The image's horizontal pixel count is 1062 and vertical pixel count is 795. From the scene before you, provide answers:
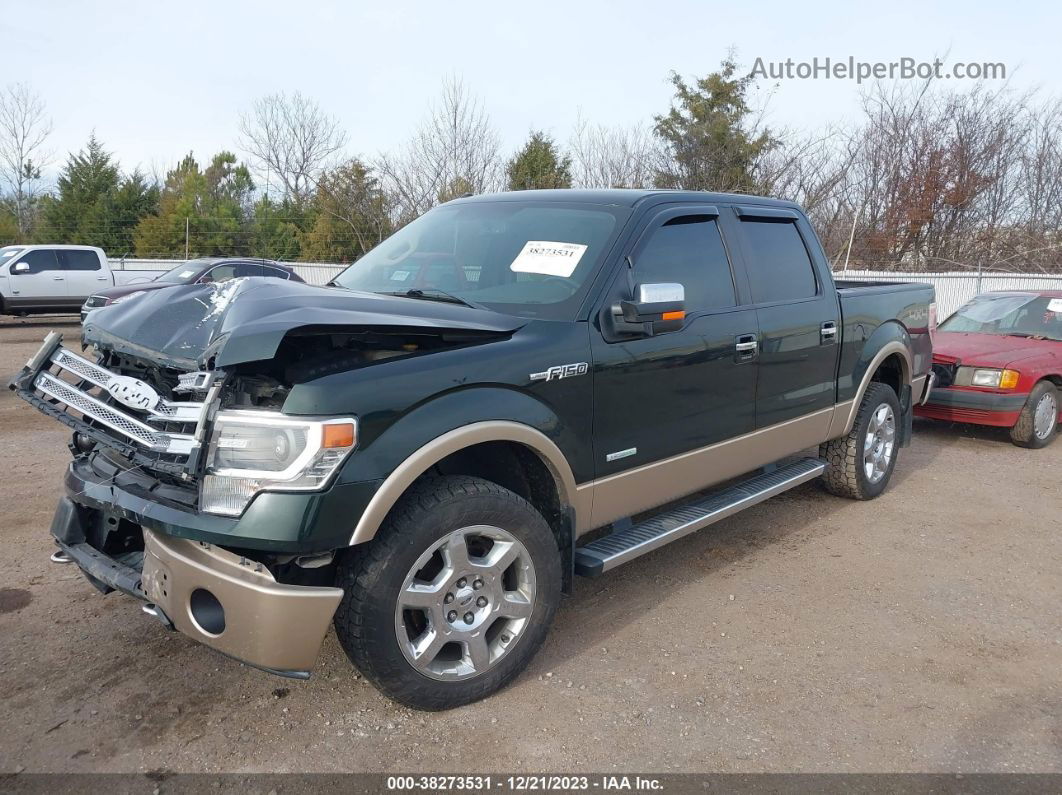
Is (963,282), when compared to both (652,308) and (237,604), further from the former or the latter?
(237,604)

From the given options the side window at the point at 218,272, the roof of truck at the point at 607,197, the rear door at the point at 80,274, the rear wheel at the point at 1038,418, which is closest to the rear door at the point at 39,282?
the rear door at the point at 80,274

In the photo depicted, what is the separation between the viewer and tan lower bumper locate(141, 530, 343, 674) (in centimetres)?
256

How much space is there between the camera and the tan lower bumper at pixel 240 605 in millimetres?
2561

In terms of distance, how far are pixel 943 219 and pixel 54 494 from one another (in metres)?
27.3

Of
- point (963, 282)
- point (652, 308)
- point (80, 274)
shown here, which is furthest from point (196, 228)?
point (652, 308)

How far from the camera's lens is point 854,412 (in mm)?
5418

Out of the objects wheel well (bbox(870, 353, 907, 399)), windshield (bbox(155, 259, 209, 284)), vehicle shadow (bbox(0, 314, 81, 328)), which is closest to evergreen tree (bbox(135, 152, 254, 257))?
vehicle shadow (bbox(0, 314, 81, 328))

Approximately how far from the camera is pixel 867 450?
18.7 feet

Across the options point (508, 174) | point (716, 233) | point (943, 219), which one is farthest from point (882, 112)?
point (716, 233)

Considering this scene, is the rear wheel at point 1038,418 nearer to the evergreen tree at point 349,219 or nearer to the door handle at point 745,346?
the door handle at point 745,346

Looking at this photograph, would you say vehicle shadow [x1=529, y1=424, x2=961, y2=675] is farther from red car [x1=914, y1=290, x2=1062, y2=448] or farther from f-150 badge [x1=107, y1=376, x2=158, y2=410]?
f-150 badge [x1=107, y1=376, x2=158, y2=410]

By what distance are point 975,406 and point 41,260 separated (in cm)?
1880

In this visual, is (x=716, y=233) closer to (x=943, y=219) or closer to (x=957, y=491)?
(x=957, y=491)

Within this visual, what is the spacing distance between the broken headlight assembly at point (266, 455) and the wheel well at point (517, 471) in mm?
809
